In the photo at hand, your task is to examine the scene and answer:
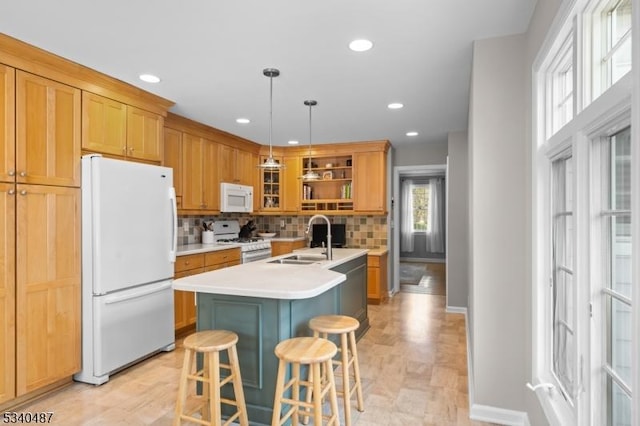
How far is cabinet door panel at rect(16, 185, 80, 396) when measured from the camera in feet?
8.39

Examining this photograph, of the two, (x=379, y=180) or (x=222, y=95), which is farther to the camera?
(x=379, y=180)

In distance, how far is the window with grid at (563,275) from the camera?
1695 mm

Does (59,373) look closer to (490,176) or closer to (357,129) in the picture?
(490,176)

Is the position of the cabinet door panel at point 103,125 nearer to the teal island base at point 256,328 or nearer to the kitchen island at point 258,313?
the kitchen island at point 258,313

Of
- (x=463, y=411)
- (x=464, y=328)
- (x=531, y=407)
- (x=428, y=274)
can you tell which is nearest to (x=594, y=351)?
(x=531, y=407)

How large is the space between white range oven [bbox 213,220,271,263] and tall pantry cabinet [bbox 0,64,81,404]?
239 cm

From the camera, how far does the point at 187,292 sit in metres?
4.18

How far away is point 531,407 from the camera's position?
216cm

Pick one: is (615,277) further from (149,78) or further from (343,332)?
(149,78)

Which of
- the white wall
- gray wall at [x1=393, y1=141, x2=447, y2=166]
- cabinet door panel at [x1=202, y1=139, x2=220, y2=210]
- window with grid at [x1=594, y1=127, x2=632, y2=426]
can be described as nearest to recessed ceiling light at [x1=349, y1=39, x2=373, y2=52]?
the white wall

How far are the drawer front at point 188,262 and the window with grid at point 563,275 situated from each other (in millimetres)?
3429

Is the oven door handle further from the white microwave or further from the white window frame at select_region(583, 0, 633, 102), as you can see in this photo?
the white window frame at select_region(583, 0, 633, 102)

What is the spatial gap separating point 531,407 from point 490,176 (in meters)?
1.42

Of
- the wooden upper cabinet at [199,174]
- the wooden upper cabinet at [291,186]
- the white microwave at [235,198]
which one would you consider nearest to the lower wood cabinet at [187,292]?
the wooden upper cabinet at [199,174]
